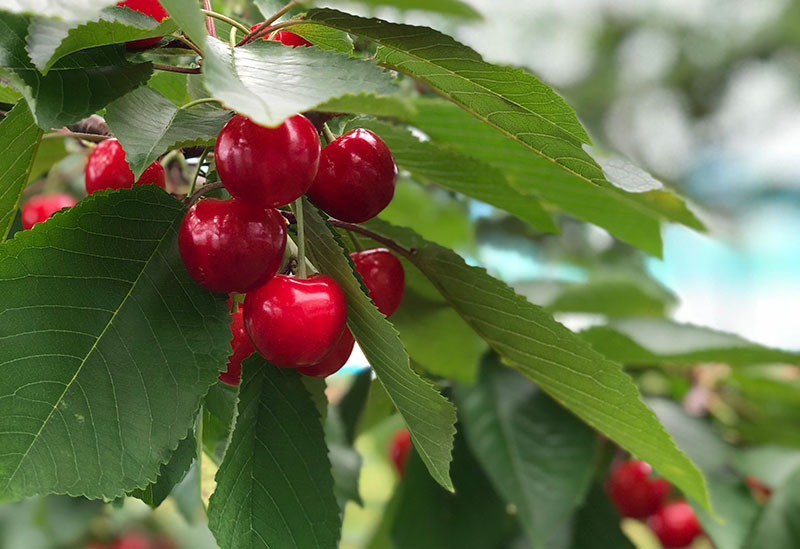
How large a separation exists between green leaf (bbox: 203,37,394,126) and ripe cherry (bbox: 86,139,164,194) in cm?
13

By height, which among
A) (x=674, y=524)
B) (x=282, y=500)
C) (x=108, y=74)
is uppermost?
(x=108, y=74)

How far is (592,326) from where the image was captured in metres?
0.97

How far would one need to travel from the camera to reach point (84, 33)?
0.39 metres

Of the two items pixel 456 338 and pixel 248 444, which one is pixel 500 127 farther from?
pixel 456 338

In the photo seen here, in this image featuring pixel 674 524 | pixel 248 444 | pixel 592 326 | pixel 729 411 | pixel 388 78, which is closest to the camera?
pixel 388 78

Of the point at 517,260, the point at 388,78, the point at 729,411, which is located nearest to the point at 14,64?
the point at 388,78

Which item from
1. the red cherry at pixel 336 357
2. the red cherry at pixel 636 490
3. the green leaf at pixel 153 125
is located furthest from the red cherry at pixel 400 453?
the green leaf at pixel 153 125

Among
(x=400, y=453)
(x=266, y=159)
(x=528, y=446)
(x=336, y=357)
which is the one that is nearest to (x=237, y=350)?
(x=336, y=357)

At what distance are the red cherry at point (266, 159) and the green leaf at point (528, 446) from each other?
512 mm

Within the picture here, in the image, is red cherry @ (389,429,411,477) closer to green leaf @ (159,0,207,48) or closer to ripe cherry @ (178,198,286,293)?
ripe cherry @ (178,198,286,293)

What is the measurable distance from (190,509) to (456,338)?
0.44 metres

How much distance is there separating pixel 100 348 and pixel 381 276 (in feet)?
0.64

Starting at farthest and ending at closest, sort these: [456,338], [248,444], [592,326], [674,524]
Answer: [674,524]
[592,326]
[456,338]
[248,444]

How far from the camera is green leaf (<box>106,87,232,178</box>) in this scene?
404mm
